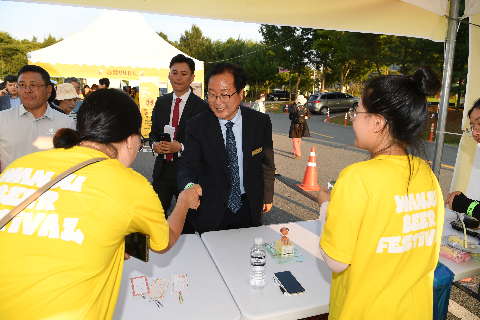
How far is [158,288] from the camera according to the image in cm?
161

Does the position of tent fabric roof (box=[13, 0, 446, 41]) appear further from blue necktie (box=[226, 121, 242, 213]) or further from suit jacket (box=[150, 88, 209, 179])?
blue necktie (box=[226, 121, 242, 213])

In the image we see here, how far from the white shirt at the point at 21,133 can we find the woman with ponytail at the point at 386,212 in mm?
2760

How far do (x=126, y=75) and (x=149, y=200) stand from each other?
9.41m

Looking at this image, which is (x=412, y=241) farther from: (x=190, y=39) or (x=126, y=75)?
(x=190, y=39)

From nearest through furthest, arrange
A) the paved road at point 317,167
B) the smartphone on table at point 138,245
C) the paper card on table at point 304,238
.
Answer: the smartphone on table at point 138,245
the paper card on table at point 304,238
the paved road at point 317,167

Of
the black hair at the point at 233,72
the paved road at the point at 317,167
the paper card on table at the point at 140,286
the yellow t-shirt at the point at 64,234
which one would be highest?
the black hair at the point at 233,72

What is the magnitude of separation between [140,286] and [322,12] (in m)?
3.36

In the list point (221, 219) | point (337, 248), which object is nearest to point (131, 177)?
point (337, 248)

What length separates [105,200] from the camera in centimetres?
103

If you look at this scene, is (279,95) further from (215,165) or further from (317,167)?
(215,165)

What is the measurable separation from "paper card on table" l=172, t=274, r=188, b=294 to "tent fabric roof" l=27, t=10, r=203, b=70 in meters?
8.65

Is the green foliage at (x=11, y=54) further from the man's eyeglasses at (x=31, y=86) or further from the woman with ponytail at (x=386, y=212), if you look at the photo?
the woman with ponytail at (x=386, y=212)

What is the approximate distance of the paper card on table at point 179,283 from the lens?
5.24ft

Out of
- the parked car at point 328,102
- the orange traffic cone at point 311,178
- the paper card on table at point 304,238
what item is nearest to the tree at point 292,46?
the parked car at point 328,102
